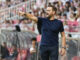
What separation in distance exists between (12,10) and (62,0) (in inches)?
169

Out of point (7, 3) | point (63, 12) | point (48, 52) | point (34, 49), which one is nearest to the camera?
point (48, 52)

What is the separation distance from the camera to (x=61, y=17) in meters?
12.9

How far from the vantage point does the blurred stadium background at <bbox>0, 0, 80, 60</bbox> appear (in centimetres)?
871

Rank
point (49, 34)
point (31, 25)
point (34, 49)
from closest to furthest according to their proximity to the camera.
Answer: point (49, 34), point (34, 49), point (31, 25)

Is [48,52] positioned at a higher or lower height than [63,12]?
higher

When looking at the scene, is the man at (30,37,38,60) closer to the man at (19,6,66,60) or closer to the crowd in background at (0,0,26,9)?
the man at (19,6,66,60)

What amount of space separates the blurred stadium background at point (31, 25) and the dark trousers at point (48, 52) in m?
2.57

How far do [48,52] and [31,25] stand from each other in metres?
6.42

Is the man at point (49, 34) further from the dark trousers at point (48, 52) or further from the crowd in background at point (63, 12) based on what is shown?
the crowd in background at point (63, 12)

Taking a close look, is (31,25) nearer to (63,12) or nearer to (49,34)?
(63,12)

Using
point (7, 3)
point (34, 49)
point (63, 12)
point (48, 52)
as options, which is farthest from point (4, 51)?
point (7, 3)

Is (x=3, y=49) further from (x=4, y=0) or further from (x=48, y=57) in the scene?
(x=4, y=0)

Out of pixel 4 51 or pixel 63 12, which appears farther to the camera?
pixel 63 12

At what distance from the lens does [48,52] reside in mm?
5996
